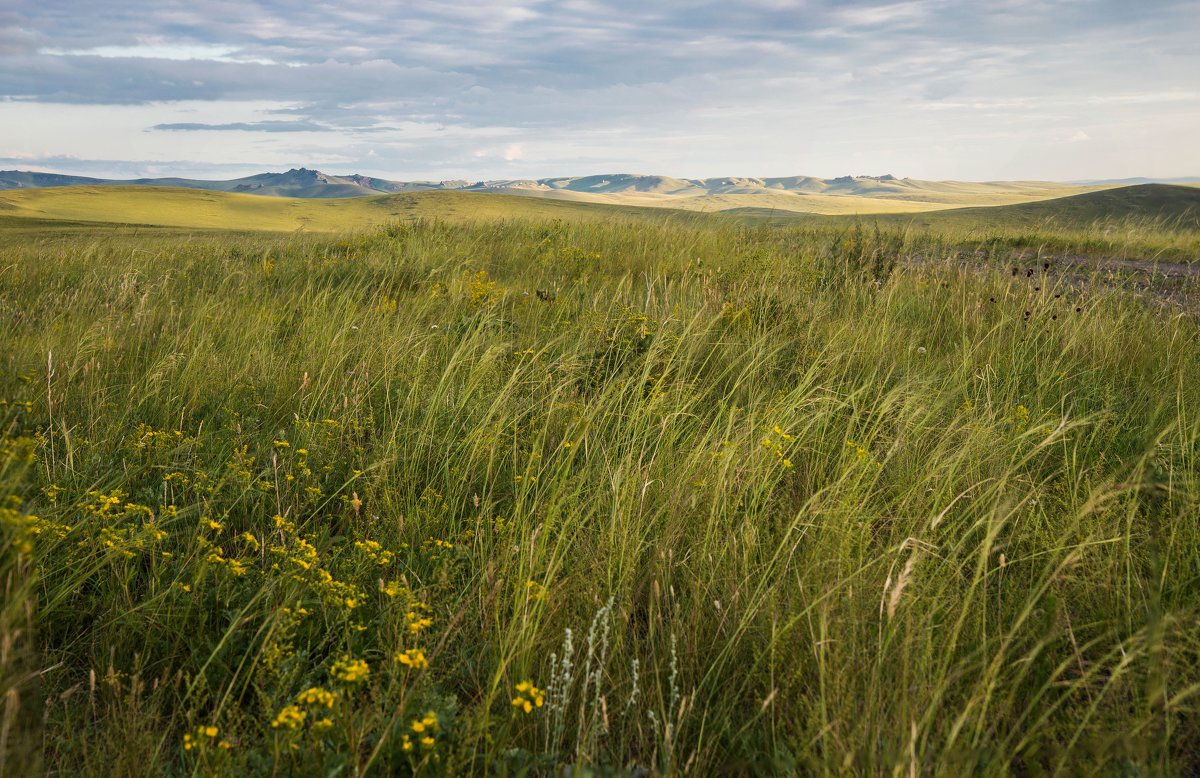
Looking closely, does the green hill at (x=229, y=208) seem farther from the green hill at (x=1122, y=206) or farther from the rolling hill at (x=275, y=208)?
the green hill at (x=1122, y=206)

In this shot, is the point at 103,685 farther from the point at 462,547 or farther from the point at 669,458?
the point at 669,458

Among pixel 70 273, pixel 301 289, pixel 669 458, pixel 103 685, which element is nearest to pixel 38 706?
pixel 103 685

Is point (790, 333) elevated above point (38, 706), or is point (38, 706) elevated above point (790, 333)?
point (790, 333)

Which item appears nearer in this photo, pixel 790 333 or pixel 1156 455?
pixel 1156 455

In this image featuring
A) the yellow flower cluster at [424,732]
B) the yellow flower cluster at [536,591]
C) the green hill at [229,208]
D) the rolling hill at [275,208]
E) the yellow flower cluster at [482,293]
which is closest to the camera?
the yellow flower cluster at [424,732]

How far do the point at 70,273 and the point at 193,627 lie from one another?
20.4 feet

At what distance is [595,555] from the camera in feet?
6.14

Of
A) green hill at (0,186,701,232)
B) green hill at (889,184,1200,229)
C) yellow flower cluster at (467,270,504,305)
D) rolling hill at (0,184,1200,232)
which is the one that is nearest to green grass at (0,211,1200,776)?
yellow flower cluster at (467,270,504,305)

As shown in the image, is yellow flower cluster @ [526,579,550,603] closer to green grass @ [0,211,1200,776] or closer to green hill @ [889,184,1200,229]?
green grass @ [0,211,1200,776]

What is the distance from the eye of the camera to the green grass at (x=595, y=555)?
1.36 m

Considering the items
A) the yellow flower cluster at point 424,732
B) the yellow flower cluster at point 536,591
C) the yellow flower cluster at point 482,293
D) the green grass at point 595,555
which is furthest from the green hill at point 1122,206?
the yellow flower cluster at point 424,732

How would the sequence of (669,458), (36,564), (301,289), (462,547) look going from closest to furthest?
(36,564)
(462,547)
(669,458)
(301,289)

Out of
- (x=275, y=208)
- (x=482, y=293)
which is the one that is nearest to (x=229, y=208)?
(x=275, y=208)

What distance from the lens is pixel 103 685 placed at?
5.40 ft
